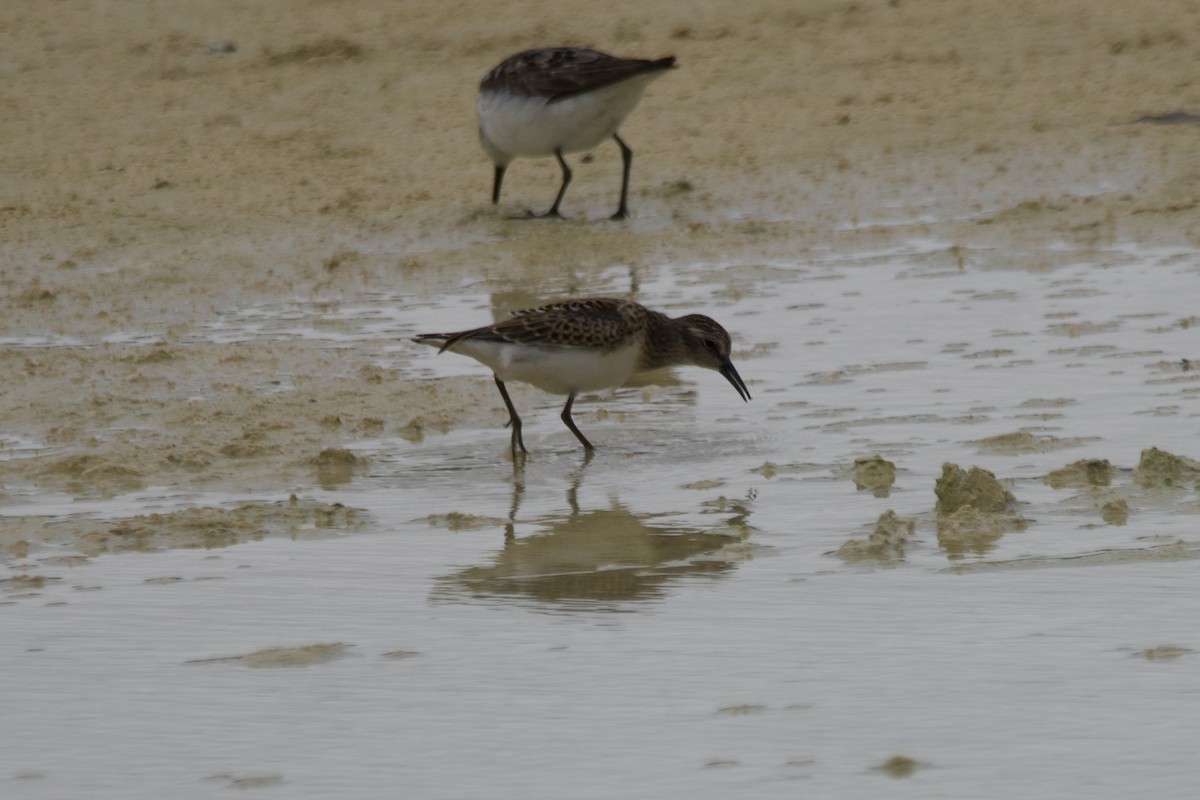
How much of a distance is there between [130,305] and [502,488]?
4.08m

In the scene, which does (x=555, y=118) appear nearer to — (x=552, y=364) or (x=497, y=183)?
(x=497, y=183)

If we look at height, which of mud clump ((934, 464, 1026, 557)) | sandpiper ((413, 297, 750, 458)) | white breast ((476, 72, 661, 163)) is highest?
white breast ((476, 72, 661, 163))

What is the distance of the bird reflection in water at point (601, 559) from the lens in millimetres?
5352

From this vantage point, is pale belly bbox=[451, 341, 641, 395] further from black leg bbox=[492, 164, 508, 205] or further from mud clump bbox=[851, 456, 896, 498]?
black leg bbox=[492, 164, 508, 205]

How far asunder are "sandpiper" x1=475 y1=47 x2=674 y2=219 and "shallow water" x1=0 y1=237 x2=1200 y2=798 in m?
3.58

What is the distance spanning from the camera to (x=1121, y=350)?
812 cm

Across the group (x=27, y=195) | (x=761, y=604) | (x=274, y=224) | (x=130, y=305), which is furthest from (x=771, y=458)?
(x=27, y=195)

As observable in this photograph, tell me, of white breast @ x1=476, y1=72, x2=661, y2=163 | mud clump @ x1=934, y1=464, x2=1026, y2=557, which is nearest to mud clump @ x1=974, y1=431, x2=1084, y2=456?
mud clump @ x1=934, y1=464, x2=1026, y2=557

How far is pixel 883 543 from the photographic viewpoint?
221 inches

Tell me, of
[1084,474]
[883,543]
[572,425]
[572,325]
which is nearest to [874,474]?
[1084,474]

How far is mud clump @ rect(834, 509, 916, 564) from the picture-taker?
A: 5.55 metres

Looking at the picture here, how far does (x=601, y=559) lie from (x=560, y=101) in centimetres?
637

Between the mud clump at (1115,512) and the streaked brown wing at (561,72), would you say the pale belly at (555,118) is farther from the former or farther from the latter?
the mud clump at (1115,512)

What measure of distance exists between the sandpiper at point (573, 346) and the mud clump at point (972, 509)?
1792 millimetres
